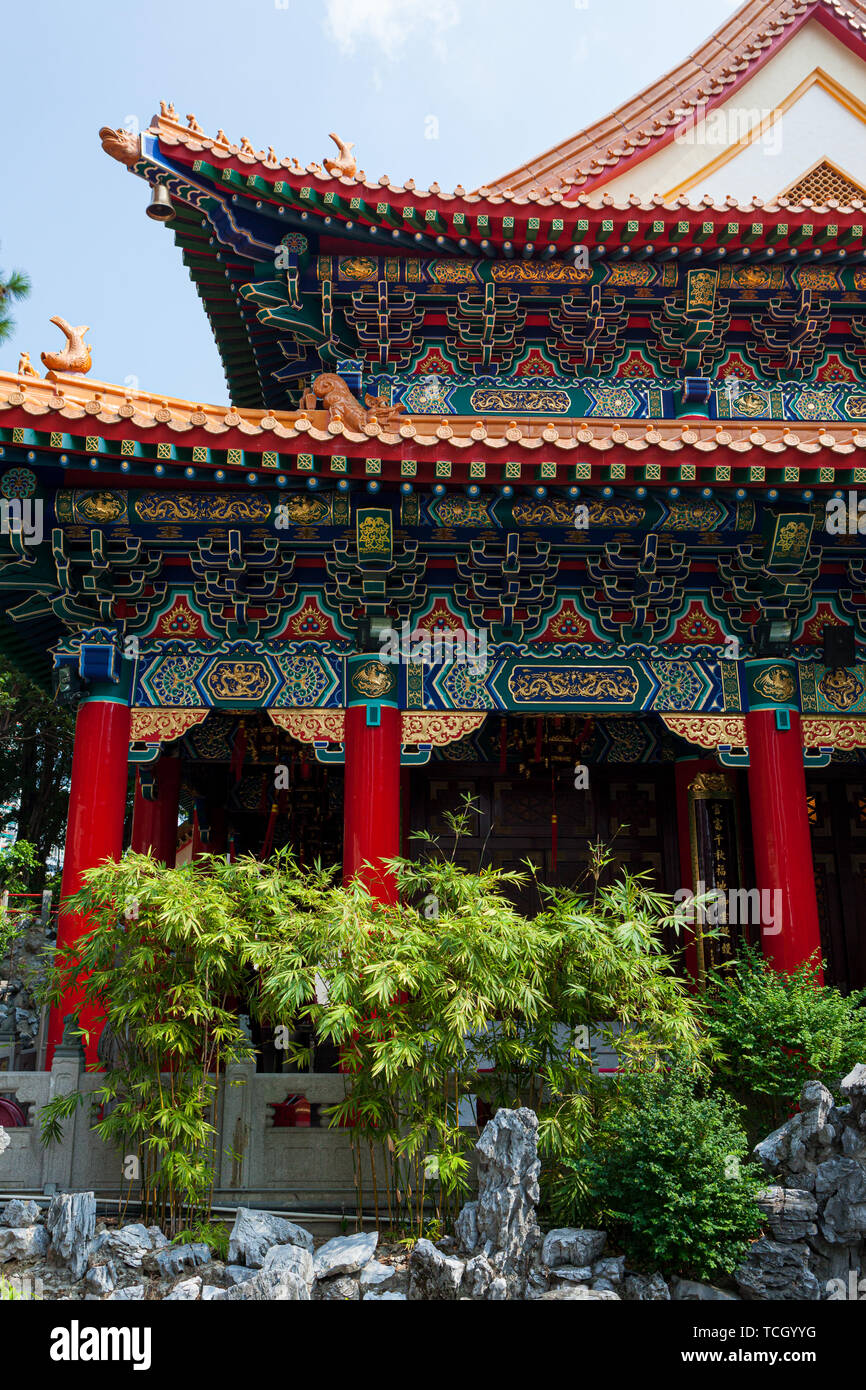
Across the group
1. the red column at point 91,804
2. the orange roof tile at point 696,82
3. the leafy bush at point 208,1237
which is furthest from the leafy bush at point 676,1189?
the orange roof tile at point 696,82

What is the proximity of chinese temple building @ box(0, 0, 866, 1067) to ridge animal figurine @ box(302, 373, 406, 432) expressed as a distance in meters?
0.07

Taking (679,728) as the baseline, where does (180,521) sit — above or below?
above

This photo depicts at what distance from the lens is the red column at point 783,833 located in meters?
7.60

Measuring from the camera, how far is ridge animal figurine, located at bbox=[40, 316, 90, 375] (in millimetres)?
7570

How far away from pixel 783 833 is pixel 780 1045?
183cm

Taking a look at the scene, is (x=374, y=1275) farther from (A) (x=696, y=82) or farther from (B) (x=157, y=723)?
(A) (x=696, y=82)

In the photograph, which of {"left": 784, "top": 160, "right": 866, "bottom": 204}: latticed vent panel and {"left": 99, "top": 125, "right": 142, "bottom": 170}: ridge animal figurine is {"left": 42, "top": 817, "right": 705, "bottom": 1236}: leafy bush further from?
{"left": 784, "top": 160, "right": 866, "bottom": 204}: latticed vent panel

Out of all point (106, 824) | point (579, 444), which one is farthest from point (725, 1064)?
point (106, 824)

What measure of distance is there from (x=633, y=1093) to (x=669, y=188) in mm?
8863

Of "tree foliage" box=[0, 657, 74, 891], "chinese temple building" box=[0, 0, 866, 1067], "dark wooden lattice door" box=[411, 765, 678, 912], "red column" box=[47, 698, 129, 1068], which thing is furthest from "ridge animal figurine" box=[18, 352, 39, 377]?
"tree foliage" box=[0, 657, 74, 891]

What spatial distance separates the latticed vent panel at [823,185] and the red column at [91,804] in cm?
836

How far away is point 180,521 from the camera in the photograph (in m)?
7.56

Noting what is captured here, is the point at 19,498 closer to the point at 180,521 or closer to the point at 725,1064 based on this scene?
the point at 180,521

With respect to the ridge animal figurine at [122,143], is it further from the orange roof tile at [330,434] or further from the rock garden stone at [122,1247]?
the rock garden stone at [122,1247]
